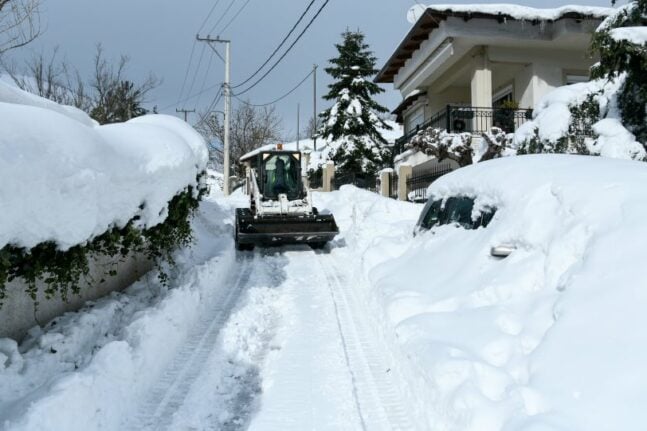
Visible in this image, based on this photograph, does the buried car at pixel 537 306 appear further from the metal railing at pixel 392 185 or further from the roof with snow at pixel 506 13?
the metal railing at pixel 392 185

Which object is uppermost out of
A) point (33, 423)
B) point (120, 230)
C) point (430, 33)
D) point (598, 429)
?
point (430, 33)

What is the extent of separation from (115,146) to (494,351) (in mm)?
4020

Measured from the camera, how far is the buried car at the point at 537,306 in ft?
9.46

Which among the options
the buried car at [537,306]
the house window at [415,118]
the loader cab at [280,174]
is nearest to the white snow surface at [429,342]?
the buried car at [537,306]

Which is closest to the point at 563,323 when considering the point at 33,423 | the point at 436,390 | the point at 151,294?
the point at 436,390

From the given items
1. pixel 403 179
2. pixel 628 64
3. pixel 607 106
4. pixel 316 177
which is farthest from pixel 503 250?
pixel 316 177

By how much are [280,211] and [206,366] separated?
868 centimetres

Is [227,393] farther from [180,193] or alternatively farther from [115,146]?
[180,193]

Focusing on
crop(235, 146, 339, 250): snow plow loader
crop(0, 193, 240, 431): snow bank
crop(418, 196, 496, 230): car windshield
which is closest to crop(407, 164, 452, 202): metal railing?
crop(235, 146, 339, 250): snow plow loader

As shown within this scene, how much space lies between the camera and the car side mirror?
15.5ft

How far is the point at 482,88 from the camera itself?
18.3m

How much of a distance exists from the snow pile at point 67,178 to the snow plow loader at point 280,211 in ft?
20.3

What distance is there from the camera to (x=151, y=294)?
701 centimetres

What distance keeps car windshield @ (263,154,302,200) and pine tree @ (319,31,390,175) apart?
42.7 feet
